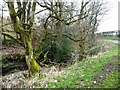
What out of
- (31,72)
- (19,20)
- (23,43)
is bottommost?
(31,72)

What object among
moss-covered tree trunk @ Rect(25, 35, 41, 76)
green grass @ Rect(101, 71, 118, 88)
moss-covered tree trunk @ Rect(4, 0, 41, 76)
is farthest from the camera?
moss-covered tree trunk @ Rect(25, 35, 41, 76)

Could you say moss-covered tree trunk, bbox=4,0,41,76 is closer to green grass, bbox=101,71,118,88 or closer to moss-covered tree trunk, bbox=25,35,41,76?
moss-covered tree trunk, bbox=25,35,41,76

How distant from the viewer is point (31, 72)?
10320mm

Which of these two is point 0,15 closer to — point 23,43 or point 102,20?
point 23,43

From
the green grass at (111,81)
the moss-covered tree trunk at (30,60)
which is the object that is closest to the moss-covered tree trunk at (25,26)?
the moss-covered tree trunk at (30,60)

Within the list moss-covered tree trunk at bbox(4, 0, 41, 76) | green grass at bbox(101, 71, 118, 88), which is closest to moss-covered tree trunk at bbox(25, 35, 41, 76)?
moss-covered tree trunk at bbox(4, 0, 41, 76)

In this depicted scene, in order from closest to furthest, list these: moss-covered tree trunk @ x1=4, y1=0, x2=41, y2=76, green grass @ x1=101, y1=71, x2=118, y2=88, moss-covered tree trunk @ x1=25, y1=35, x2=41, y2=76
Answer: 1. green grass @ x1=101, y1=71, x2=118, y2=88
2. moss-covered tree trunk @ x1=4, y1=0, x2=41, y2=76
3. moss-covered tree trunk @ x1=25, y1=35, x2=41, y2=76

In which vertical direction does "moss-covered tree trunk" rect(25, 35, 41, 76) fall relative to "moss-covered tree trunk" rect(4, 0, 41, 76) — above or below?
below

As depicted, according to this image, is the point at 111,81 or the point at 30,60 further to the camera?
the point at 30,60

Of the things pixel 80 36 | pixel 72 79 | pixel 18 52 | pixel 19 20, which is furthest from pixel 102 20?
pixel 72 79

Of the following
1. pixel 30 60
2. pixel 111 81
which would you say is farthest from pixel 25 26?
pixel 111 81

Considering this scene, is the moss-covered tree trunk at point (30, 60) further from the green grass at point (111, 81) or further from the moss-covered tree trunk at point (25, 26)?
the green grass at point (111, 81)

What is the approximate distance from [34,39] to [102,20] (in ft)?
41.6

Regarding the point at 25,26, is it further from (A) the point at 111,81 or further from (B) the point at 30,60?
(A) the point at 111,81
